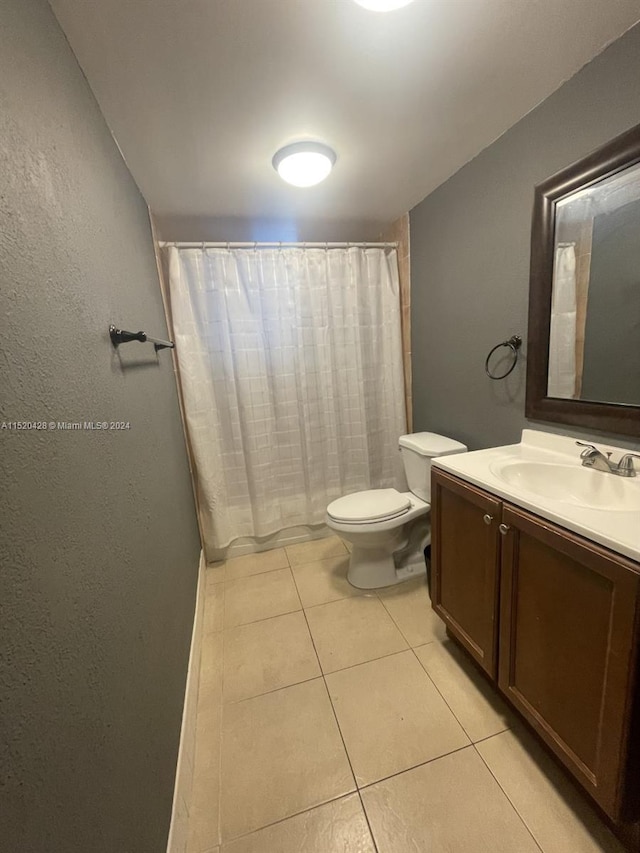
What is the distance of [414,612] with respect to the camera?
1.75 m

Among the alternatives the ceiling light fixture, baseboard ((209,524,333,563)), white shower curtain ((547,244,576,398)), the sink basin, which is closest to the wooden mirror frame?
white shower curtain ((547,244,576,398))

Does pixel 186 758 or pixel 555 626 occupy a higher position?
pixel 555 626

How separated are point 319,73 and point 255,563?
233 centimetres

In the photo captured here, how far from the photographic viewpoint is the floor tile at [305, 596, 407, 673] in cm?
152

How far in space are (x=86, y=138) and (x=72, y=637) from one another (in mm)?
1231

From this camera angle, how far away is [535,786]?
1.04m

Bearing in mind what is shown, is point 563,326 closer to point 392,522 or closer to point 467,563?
point 467,563

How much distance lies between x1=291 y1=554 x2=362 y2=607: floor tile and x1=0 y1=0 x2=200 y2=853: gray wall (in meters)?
0.85

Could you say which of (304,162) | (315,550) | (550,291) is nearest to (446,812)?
(315,550)

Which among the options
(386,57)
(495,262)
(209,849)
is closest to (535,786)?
(209,849)

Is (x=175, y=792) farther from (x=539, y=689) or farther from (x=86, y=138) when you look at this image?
(x=86, y=138)

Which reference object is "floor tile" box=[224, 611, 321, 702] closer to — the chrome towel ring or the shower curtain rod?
the chrome towel ring

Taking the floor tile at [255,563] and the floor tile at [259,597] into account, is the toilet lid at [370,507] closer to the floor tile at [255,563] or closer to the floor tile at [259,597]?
the floor tile at [259,597]

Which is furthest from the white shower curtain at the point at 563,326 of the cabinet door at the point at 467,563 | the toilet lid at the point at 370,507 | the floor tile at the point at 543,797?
the floor tile at the point at 543,797
